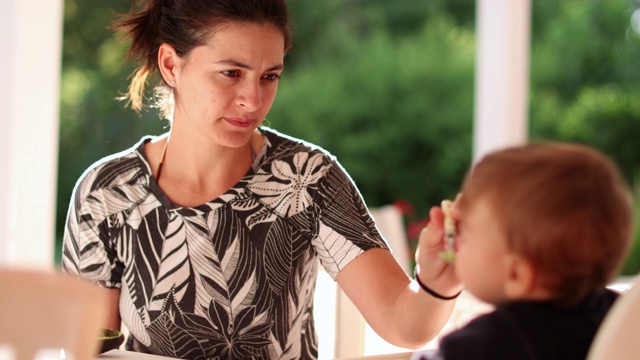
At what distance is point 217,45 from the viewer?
81.7 inches

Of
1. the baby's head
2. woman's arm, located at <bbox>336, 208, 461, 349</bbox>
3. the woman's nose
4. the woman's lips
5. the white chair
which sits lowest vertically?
woman's arm, located at <bbox>336, 208, 461, 349</bbox>

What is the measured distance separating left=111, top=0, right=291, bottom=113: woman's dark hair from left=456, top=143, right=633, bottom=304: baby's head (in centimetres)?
88

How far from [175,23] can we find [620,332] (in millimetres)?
1321

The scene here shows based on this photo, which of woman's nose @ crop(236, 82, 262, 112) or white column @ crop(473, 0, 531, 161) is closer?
woman's nose @ crop(236, 82, 262, 112)

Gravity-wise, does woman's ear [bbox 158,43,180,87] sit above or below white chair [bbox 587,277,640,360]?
above

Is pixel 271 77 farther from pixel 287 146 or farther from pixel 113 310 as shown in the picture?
pixel 113 310

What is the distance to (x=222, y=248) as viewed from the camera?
2.11m

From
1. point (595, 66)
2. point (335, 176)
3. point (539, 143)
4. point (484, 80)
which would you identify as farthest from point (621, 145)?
point (539, 143)

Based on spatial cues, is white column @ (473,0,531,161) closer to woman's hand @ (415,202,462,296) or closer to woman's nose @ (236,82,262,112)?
woman's nose @ (236,82,262,112)

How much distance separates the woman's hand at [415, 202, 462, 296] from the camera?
1.62 meters

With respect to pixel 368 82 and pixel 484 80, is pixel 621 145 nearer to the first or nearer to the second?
pixel 368 82

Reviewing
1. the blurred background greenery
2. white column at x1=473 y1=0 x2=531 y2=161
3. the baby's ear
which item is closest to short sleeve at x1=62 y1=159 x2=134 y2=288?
the baby's ear

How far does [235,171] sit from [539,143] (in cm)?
94

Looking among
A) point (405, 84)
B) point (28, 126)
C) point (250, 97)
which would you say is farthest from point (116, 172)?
point (405, 84)
